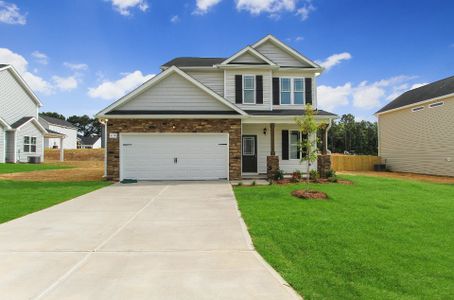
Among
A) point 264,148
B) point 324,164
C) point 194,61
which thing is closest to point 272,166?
point 264,148

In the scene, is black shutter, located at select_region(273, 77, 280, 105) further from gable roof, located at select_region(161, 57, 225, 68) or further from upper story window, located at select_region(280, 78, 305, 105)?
gable roof, located at select_region(161, 57, 225, 68)

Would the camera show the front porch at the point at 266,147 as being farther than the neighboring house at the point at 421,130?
No

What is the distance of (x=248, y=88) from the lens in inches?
691

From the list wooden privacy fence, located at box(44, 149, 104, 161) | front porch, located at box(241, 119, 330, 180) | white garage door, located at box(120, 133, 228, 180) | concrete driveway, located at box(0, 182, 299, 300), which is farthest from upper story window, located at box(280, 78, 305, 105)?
wooden privacy fence, located at box(44, 149, 104, 161)

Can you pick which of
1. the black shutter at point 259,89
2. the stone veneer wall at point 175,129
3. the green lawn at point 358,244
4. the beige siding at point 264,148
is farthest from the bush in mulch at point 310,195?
the black shutter at point 259,89

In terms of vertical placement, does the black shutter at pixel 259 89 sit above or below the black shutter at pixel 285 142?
above

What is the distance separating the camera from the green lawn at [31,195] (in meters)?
8.11

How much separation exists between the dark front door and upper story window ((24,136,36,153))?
68.7 ft

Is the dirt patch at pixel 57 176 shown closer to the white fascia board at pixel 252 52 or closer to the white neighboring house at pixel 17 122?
the white neighboring house at pixel 17 122

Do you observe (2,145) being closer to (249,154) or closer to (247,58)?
(249,154)

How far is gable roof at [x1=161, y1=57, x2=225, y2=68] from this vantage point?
18472 mm

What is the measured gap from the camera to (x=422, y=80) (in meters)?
28.8

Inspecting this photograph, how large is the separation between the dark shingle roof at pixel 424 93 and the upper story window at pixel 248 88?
12.6 meters

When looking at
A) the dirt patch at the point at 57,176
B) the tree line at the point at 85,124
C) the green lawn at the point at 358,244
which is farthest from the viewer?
the tree line at the point at 85,124
